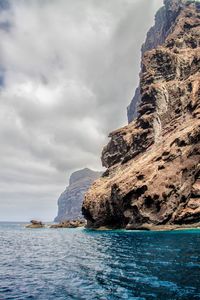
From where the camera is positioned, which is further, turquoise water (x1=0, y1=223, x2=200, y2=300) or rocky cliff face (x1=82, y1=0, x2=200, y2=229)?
rocky cliff face (x1=82, y1=0, x2=200, y2=229)

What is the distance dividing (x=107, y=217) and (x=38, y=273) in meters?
106

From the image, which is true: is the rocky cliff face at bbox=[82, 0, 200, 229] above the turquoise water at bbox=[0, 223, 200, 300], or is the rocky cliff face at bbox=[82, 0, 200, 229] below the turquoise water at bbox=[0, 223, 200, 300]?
above

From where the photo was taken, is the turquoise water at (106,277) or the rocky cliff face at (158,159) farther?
the rocky cliff face at (158,159)

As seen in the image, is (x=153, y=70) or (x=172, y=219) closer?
(x=172, y=219)

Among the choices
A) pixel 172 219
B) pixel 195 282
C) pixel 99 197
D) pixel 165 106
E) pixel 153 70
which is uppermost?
pixel 153 70

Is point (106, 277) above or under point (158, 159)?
under

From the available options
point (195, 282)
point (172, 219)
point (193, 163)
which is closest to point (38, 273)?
point (195, 282)

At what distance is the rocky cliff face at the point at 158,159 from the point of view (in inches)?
4589

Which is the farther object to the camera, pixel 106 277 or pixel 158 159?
pixel 158 159

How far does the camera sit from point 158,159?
132 m

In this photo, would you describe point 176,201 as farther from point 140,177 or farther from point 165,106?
point 165,106

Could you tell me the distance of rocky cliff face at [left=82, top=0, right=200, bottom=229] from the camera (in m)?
117

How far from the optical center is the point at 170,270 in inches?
1332

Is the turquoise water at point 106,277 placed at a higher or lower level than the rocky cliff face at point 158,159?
lower
